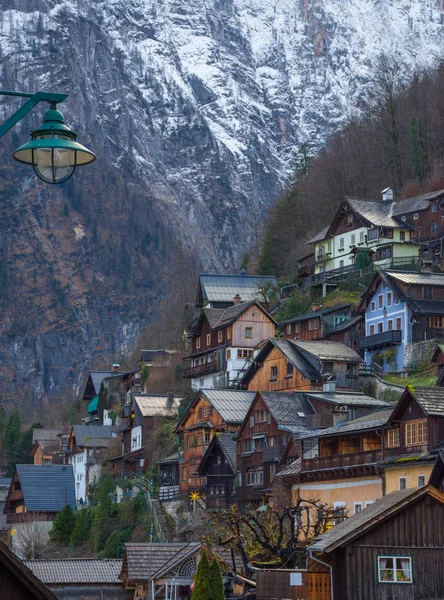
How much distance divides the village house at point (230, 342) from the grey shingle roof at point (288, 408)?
67.7 ft

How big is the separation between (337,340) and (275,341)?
7.34 meters

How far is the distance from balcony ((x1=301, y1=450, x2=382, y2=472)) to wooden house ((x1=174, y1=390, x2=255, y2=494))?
18.4m

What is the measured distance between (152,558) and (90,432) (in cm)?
5795

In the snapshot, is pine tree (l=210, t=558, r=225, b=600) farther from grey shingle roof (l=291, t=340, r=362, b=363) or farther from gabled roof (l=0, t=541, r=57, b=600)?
grey shingle roof (l=291, t=340, r=362, b=363)

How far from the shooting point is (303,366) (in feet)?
271

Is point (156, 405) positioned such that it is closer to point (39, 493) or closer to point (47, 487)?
point (47, 487)

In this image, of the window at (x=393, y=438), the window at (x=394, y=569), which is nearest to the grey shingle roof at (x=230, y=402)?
the window at (x=393, y=438)

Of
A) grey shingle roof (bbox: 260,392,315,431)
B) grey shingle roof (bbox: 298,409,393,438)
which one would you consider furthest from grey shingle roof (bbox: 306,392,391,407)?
grey shingle roof (bbox: 298,409,393,438)

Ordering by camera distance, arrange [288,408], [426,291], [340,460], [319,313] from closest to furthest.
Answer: [340,460], [288,408], [426,291], [319,313]

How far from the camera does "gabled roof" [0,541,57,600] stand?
24031mm

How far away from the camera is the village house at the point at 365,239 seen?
334ft

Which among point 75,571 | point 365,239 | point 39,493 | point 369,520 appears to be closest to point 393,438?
point 369,520

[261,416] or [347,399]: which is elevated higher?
[347,399]

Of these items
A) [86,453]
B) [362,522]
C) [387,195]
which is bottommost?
[362,522]
